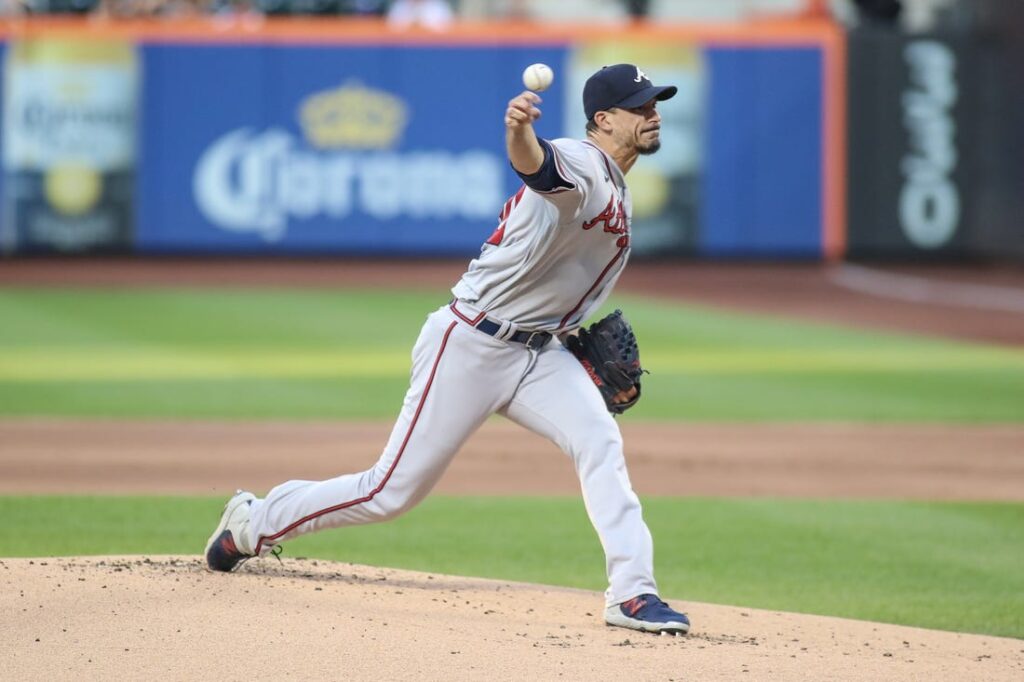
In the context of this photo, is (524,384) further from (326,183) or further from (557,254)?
(326,183)

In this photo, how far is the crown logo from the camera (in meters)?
22.1

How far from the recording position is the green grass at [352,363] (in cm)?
1160

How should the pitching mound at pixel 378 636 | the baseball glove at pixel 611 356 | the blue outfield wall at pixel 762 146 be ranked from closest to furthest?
the pitching mound at pixel 378 636
the baseball glove at pixel 611 356
the blue outfield wall at pixel 762 146

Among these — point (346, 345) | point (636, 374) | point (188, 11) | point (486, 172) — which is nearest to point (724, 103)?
point (486, 172)

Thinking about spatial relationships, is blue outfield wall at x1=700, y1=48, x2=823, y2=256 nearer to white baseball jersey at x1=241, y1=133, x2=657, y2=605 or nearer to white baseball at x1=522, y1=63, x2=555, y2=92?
white baseball jersey at x1=241, y1=133, x2=657, y2=605

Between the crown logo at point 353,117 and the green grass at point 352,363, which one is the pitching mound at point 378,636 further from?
the crown logo at point 353,117

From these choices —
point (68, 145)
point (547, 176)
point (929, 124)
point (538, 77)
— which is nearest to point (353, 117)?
point (68, 145)

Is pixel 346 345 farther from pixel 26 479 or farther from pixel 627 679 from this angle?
pixel 627 679

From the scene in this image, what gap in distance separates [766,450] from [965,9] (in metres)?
14.7

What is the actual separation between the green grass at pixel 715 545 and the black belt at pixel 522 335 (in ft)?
4.34

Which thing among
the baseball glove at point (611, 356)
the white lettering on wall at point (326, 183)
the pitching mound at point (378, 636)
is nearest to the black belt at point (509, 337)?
the baseball glove at point (611, 356)

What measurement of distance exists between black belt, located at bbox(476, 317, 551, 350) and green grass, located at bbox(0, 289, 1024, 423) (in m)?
5.72

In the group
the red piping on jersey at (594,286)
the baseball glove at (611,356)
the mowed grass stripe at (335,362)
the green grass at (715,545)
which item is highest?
the red piping on jersey at (594,286)

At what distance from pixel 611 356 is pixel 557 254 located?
1.50 ft
